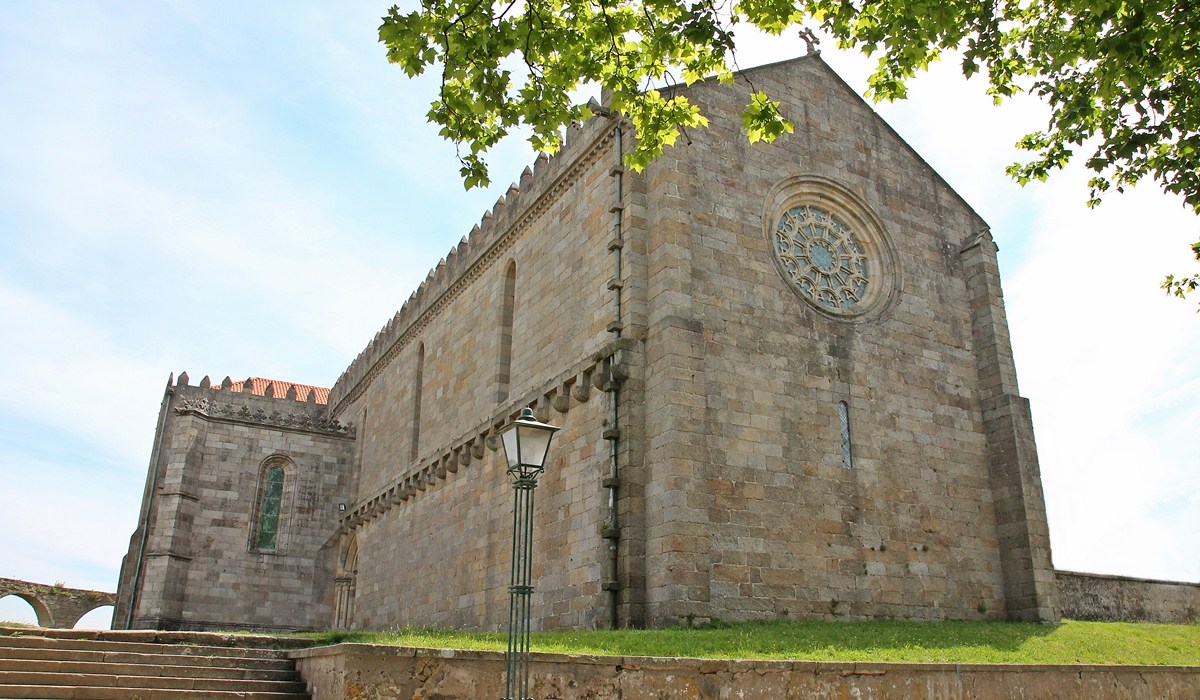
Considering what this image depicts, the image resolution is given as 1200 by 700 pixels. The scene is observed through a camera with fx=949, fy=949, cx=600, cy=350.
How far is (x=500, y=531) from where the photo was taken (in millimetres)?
18562

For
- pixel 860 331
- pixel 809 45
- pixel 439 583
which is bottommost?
pixel 439 583

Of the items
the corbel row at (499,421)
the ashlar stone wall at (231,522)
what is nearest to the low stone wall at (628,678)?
the corbel row at (499,421)

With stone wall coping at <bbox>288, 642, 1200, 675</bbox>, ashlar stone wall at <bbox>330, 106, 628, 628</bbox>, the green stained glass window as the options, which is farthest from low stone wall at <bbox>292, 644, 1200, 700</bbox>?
the green stained glass window

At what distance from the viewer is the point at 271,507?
103 feet

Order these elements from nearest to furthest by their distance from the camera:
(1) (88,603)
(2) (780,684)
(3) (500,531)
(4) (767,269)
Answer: (2) (780,684)
(4) (767,269)
(3) (500,531)
(1) (88,603)

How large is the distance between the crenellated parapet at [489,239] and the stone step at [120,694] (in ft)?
30.6

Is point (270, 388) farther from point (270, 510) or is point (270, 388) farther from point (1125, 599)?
point (1125, 599)

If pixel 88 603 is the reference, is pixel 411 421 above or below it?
above

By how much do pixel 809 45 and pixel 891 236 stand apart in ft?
14.4

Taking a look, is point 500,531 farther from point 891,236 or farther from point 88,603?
point 88,603

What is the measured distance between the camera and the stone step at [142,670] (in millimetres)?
11805

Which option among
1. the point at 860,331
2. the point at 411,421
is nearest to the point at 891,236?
the point at 860,331

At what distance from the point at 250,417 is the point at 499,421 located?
15966 millimetres

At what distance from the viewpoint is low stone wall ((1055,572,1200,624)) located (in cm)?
1858
